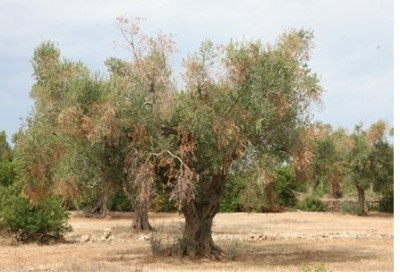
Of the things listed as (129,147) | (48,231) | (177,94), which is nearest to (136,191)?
(129,147)

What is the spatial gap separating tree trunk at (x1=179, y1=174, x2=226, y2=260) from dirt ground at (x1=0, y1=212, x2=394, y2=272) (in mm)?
507

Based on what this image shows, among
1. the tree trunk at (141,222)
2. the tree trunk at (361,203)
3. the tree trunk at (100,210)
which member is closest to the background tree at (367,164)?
the tree trunk at (361,203)

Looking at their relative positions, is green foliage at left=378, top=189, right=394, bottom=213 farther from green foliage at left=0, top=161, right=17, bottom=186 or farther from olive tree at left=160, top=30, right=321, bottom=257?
olive tree at left=160, top=30, right=321, bottom=257

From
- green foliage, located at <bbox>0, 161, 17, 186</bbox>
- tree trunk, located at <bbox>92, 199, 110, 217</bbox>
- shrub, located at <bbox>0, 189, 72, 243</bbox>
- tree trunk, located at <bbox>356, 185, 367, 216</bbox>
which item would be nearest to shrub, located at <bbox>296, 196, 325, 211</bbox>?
tree trunk, located at <bbox>356, 185, 367, 216</bbox>

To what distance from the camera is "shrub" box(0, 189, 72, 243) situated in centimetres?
2727

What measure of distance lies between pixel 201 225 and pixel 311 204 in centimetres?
3404

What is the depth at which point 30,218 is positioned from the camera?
2722 centimetres

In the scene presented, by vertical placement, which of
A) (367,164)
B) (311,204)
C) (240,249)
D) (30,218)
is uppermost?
(367,164)

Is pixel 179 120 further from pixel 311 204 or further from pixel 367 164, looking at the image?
pixel 311 204

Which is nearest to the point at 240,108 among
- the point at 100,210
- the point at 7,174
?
the point at 7,174

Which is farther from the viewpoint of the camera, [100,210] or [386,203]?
[386,203]

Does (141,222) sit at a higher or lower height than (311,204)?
lower

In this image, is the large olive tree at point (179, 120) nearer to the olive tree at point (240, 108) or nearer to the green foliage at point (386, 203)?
the olive tree at point (240, 108)

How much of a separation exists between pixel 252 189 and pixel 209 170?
1514mm
